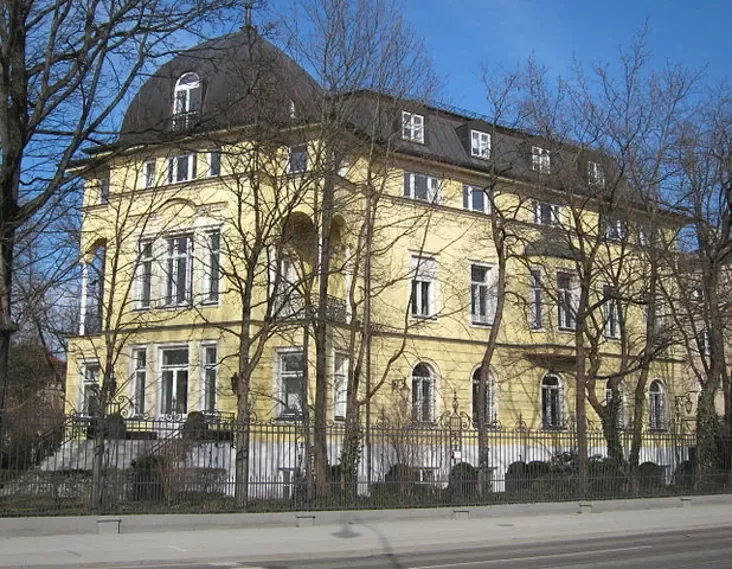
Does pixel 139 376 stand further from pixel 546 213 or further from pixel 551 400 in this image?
pixel 551 400

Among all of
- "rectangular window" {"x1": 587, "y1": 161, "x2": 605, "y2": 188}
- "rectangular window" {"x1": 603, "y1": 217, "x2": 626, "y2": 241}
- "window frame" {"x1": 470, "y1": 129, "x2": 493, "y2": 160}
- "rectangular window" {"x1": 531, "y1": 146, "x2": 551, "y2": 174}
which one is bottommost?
"rectangular window" {"x1": 603, "y1": 217, "x2": 626, "y2": 241}

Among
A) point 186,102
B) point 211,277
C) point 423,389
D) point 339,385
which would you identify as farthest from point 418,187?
point 186,102

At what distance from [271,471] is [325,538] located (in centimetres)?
330

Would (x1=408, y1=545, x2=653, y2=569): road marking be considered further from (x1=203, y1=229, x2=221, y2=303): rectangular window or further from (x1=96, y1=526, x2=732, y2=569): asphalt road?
(x1=203, y1=229, x2=221, y2=303): rectangular window

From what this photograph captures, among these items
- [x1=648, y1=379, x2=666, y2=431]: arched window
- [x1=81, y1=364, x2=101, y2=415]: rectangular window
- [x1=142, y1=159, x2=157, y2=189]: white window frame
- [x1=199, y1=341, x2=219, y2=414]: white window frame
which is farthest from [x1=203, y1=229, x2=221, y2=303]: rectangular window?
[x1=648, y1=379, x2=666, y2=431]: arched window

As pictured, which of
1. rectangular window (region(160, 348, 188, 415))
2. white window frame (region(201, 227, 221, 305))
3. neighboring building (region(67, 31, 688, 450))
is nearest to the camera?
neighboring building (region(67, 31, 688, 450))

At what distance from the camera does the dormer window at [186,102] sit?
16.5 m

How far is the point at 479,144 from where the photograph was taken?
39375mm

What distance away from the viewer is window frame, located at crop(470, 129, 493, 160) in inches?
1531

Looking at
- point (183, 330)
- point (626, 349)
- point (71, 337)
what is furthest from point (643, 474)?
point (71, 337)

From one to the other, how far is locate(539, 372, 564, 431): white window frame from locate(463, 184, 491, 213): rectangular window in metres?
7.44

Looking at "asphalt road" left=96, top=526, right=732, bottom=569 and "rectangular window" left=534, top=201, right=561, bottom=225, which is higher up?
"rectangular window" left=534, top=201, right=561, bottom=225

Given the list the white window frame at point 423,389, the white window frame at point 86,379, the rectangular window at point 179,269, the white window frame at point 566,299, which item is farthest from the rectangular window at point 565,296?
the white window frame at point 86,379

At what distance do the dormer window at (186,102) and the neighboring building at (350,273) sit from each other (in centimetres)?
14
